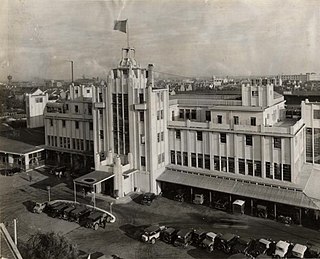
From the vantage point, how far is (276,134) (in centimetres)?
2280

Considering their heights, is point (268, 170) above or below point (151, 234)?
above

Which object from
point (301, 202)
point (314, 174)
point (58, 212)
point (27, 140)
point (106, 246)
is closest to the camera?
point (106, 246)

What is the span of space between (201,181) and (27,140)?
21829 millimetres

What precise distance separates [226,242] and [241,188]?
Result: 580 centimetres

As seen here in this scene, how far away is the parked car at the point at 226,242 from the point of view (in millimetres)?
17938

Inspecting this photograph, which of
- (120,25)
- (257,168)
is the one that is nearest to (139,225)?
(257,168)

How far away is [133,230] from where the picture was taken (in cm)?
2069

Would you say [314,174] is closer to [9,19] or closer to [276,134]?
[276,134]

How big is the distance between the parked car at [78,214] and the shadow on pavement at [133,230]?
2462 mm

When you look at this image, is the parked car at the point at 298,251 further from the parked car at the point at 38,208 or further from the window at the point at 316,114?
the parked car at the point at 38,208

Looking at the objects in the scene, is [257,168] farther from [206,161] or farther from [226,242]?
[226,242]

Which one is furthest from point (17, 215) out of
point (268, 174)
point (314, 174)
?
point (314, 174)

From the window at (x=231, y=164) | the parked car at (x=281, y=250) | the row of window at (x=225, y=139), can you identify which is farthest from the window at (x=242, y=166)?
the parked car at (x=281, y=250)

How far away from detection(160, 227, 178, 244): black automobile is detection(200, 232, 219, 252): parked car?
1.64 meters
